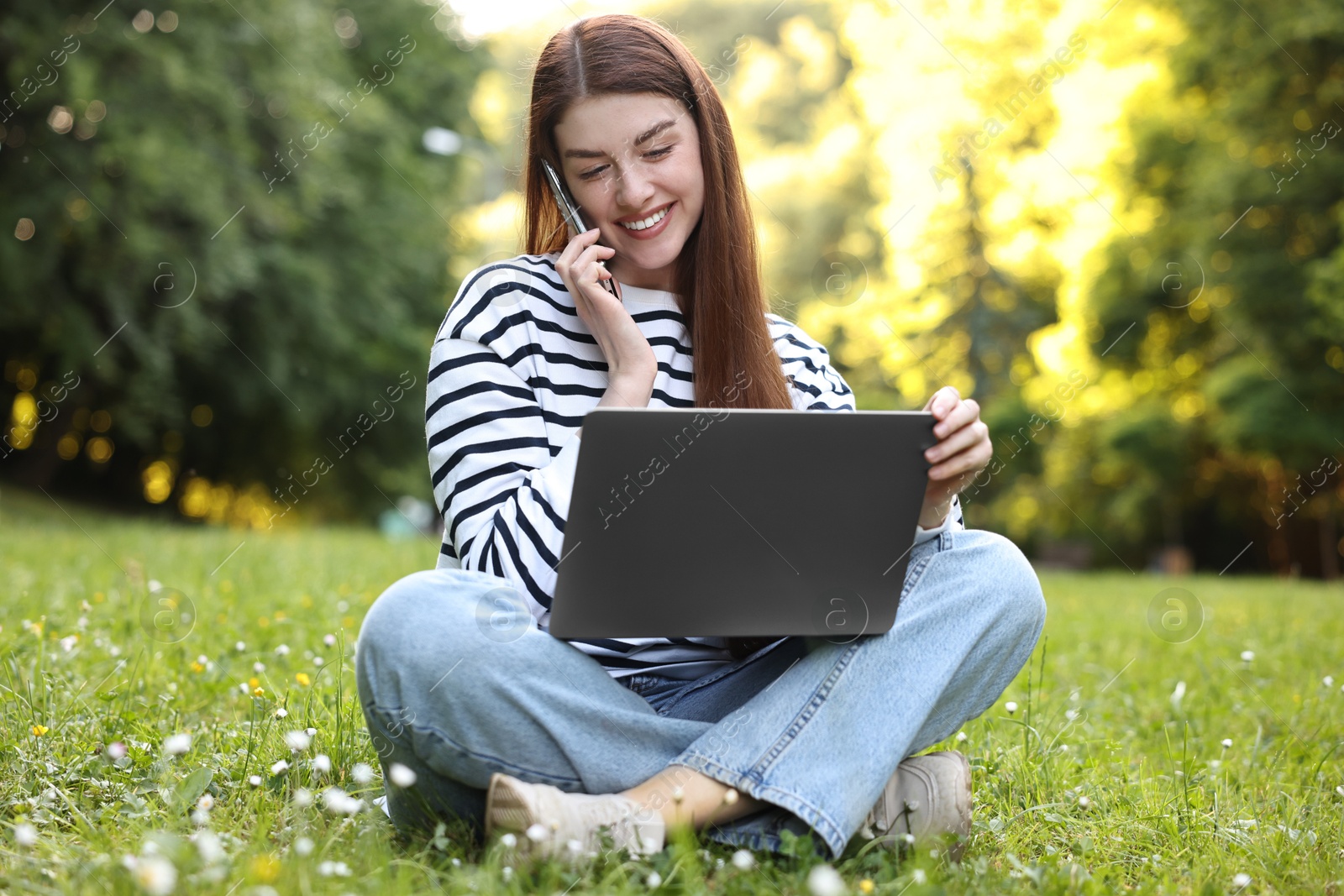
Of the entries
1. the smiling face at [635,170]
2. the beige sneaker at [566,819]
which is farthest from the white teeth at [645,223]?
the beige sneaker at [566,819]

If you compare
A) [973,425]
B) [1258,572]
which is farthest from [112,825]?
[1258,572]

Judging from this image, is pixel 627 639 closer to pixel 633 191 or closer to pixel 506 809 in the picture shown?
pixel 506 809

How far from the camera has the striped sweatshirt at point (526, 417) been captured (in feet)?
6.46

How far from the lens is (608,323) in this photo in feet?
7.41

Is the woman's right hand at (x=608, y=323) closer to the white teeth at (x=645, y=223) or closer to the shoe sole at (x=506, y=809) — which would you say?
the white teeth at (x=645, y=223)

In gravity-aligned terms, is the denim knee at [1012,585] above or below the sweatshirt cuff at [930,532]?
below

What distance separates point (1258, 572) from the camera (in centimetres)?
1745

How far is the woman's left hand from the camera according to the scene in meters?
1.84

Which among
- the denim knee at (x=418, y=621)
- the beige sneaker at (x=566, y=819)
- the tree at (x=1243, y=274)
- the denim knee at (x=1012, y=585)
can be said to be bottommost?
the tree at (x=1243, y=274)

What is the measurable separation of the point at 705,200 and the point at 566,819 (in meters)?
1.41

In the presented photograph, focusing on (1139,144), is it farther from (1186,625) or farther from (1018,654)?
(1018,654)

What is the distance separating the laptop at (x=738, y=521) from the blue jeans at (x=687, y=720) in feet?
0.31

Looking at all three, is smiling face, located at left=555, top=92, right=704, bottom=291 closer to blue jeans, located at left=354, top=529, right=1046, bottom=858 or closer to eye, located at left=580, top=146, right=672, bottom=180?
eye, located at left=580, top=146, right=672, bottom=180

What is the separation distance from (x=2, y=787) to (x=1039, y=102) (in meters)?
18.5
